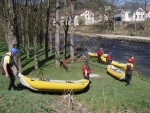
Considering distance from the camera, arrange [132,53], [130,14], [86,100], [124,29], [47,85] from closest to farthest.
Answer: [86,100] → [47,85] → [132,53] → [124,29] → [130,14]

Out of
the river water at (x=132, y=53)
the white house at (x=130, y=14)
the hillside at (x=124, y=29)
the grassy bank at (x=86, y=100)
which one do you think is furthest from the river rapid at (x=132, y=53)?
the white house at (x=130, y=14)

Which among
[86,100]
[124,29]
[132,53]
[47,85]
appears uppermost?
[124,29]

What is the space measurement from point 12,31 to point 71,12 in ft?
21.7

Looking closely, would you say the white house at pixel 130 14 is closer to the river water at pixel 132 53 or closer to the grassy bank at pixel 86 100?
the river water at pixel 132 53

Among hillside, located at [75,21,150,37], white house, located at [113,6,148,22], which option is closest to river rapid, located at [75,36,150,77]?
hillside, located at [75,21,150,37]

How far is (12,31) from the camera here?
1083cm

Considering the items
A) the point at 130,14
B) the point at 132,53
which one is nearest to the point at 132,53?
the point at 132,53

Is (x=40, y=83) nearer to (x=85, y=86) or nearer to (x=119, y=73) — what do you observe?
(x=85, y=86)

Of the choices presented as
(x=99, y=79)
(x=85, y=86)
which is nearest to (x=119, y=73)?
(x=99, y=79)

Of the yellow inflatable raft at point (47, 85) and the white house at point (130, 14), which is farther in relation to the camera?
the white house at point (130, 14)

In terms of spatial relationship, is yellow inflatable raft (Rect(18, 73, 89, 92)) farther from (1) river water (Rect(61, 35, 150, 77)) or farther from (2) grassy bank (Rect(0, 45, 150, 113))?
(1) river water (Rect(61, 35, 150, 77))

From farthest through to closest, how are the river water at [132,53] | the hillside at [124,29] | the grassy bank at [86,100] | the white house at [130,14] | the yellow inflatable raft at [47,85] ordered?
the white house at [130,14] < the hillside at [124,29] < the river water at [132,53] < the yellow inflatable raft at [47,85] < the grassy bank at [86,100]

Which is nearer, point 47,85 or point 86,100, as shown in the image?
point 86,100

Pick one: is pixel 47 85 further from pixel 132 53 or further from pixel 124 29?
pixel 124 29
